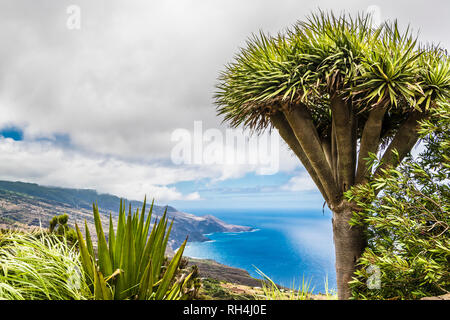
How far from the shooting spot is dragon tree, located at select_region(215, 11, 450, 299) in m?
4.23

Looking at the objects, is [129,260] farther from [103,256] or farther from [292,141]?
[292,141]

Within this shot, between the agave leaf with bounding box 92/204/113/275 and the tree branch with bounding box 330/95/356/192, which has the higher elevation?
the tree branch with bounding box 330/95/356/192

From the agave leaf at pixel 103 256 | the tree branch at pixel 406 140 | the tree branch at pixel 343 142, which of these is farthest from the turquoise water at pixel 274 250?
the agave leaf at pixel 103 256

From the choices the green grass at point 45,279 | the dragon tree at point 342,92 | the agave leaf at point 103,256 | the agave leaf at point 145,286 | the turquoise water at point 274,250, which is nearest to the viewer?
the green grass at point 45,279

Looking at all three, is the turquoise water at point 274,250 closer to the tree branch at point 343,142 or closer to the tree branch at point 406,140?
the tree branch at point 343,142

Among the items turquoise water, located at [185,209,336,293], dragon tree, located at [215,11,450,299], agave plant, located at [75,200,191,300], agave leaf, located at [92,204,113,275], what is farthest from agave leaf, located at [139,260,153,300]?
turquoise water, located at [185,209,336,293]

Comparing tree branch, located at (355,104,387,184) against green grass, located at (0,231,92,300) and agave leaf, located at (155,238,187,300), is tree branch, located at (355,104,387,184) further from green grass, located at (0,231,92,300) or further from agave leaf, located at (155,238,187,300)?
green grass, located at (0,231,92,300)

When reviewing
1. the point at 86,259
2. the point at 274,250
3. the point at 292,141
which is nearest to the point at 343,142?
the point at 292,141

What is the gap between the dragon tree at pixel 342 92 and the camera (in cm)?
423

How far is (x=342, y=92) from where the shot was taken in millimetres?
4383
